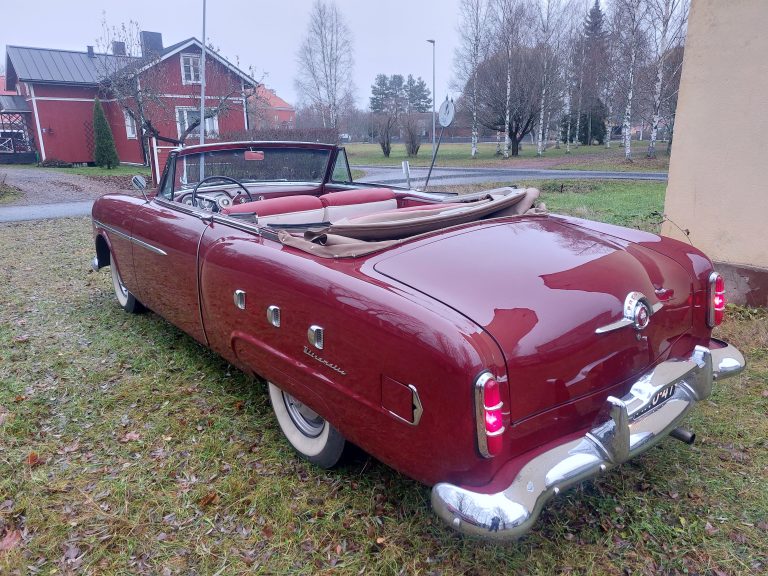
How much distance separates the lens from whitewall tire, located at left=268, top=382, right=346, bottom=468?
8.27 feet

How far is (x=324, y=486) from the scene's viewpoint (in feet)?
8.44

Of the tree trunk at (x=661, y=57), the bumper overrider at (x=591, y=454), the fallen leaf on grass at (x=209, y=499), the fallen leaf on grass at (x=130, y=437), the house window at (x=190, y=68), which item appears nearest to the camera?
the bumper overrider at (x=591, y=454)

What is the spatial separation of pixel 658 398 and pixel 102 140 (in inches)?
1040

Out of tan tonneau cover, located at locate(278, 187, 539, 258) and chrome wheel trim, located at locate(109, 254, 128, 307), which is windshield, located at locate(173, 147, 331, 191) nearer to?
chrome wheel trim, located at locate(109, 254, 128, 307)

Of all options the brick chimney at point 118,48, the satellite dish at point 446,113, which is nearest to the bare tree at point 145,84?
the brick chimney at point 118,48

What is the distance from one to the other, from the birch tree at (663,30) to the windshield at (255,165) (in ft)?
79.2

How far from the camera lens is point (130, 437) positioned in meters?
3.04

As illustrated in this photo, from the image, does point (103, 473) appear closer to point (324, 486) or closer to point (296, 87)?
point (324, 486)

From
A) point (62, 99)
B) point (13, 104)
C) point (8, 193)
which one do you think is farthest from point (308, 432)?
point (13, 104)

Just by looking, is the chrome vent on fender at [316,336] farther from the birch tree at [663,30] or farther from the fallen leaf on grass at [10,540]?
the birch tree at [663,30]

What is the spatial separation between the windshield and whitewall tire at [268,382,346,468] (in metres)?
1.98

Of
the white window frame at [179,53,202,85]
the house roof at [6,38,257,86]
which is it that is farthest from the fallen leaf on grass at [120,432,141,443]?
the white window frame at [179,53,202,85]

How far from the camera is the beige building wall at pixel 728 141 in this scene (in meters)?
4.28

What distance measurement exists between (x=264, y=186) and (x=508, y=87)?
29.4 meters
